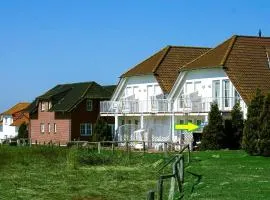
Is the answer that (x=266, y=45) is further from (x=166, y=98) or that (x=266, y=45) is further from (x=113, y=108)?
(x=113, y=108)

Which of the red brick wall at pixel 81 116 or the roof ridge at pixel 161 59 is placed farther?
the red brick wall at pixel 81 116

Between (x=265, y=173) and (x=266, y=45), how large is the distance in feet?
102

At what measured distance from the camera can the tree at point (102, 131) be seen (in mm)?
66900

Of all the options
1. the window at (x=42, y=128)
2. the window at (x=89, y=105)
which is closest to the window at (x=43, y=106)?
the window at (x=42, y=128)

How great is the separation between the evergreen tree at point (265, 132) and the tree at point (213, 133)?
8.18m

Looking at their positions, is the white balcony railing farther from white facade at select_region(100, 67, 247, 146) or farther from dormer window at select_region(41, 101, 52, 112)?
dormer window at select_region(41, 101, 52, 112)

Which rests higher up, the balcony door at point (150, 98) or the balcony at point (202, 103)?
the balcony door at point (150, 98)

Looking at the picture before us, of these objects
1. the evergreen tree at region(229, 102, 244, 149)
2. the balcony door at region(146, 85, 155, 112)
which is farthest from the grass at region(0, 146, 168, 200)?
the balcony door at region(146, 85, 155, 112)

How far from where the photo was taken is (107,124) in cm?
6925

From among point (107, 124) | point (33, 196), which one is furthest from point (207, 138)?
point (33, 196)

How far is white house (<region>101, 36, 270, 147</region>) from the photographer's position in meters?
52.0

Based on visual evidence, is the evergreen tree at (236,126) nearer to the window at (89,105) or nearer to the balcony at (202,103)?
the balcony at (202,103)

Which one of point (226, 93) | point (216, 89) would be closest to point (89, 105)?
point (216, 89)

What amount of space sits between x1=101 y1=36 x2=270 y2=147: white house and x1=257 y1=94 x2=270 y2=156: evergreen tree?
908cm
